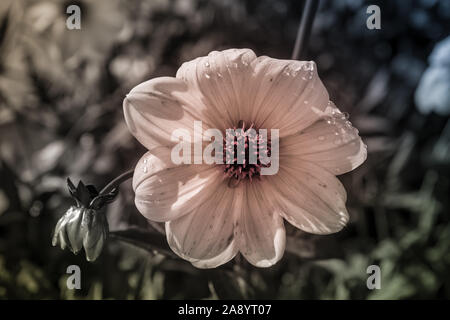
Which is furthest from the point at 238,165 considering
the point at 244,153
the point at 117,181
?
the point at 117,181

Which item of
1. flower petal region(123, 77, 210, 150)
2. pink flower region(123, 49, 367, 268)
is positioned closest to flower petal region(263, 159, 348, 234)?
pink flower region(123, 49, 367, 268)

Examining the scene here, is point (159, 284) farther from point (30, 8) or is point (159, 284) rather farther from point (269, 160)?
point (30, 8)

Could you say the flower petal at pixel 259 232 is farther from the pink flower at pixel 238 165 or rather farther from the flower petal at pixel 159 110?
the flower petal at pixel 159 110

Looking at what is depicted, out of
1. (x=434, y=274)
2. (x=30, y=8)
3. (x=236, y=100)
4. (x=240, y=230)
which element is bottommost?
(x=434, y=274)
